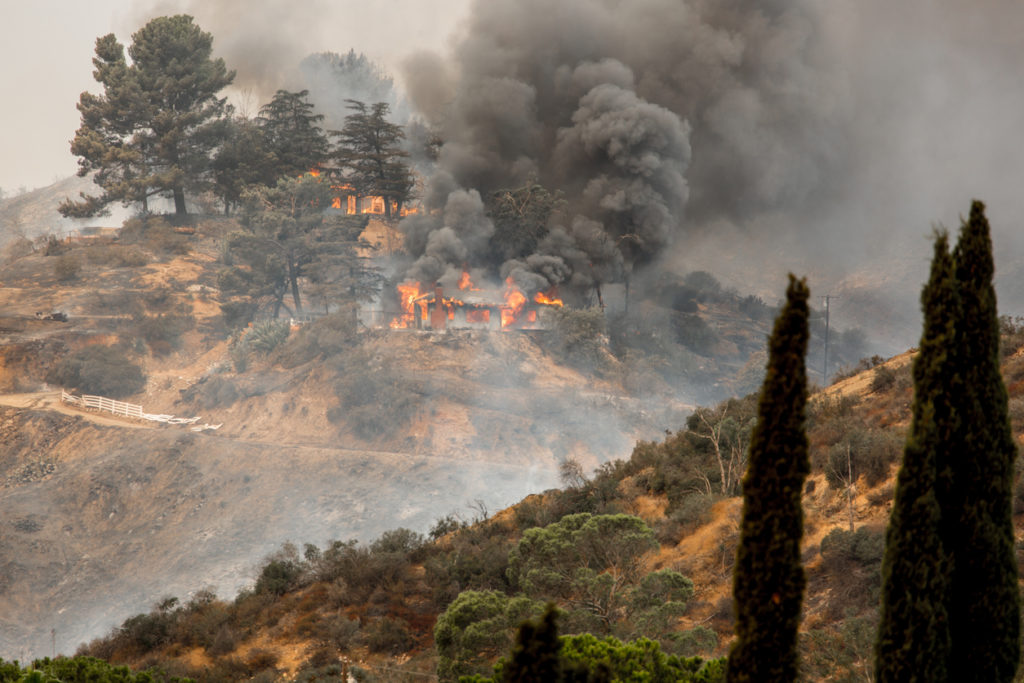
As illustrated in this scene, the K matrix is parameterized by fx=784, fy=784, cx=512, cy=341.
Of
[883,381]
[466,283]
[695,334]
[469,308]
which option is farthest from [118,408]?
[695,334]

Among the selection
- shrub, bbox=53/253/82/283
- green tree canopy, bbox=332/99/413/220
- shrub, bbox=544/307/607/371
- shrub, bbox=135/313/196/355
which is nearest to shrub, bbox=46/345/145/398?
shrub, bbox=135/313/196/355

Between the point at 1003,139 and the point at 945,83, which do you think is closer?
the point at 1003,139

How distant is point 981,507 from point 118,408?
48836mm

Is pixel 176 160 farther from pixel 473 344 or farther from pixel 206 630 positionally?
pixel 206 630

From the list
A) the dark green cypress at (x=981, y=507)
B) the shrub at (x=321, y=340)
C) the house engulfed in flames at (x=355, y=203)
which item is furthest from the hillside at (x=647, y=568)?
the house engulfed in flames at (x=355, y=203)

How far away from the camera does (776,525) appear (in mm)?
6660

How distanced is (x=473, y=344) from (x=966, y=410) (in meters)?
46.3

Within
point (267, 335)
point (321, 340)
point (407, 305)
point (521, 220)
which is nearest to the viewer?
point (321, 340)

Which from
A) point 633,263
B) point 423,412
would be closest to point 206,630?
point 423,412

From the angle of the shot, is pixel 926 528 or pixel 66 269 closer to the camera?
pixel 926 528

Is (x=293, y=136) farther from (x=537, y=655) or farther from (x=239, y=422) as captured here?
(x=537, y=655)

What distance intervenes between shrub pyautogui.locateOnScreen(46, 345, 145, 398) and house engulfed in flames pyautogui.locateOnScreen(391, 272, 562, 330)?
17777 millimetres

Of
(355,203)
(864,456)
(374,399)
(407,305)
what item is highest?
(355,203)

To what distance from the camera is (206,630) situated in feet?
63.0
